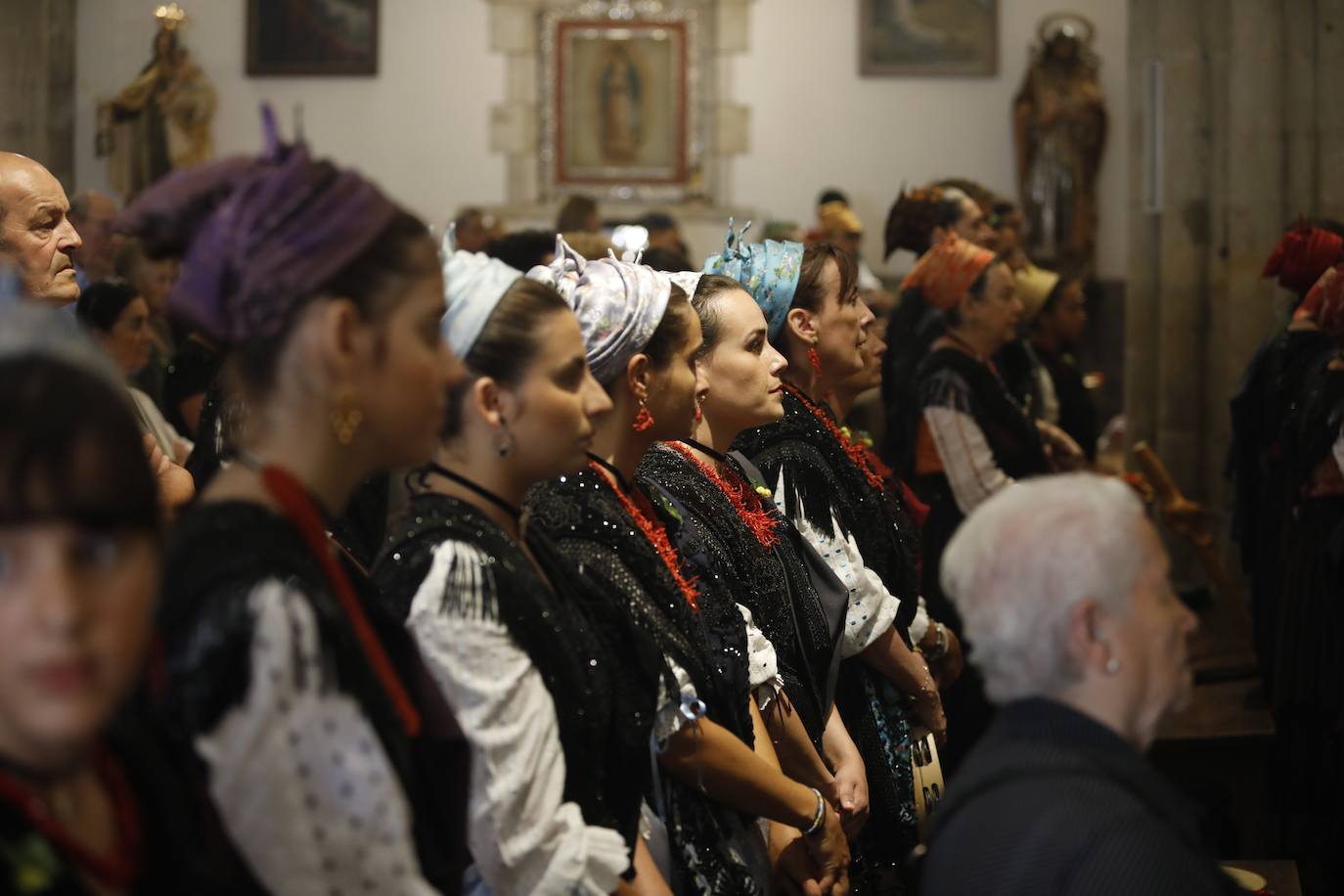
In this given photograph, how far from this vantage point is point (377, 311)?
1691 mm

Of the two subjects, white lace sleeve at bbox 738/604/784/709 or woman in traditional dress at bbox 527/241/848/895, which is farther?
white lace sleeve at bbox 738/604/784/709

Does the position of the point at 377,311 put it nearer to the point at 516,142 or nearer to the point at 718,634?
the point at 718,634

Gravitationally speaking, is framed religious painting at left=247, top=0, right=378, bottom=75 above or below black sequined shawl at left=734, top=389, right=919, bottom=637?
above

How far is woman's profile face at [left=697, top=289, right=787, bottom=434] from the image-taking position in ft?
10.8

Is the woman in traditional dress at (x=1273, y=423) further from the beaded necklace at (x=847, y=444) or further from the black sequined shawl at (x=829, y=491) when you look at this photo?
the black sequined shawl at (x=829, y=491)

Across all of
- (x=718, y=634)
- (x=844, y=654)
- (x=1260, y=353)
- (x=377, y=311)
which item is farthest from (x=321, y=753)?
(x=1260, y=353)

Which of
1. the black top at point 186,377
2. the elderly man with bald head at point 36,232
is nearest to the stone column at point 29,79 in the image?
the black top at point 186,377

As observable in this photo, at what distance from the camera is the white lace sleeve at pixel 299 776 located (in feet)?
4.84

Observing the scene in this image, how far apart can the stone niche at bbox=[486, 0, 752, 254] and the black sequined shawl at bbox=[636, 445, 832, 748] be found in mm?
11363

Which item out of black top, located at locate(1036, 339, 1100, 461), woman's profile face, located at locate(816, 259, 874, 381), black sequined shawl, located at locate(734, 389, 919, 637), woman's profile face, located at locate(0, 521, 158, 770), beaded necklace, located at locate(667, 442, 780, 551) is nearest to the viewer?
woman's profile face, located at locate(0, 521, 158, 770)

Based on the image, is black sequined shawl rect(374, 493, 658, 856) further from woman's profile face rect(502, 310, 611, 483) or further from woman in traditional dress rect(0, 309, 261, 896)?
woman in traditional dress rect(0, 309, 261, 896)

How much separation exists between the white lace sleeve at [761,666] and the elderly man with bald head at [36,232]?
141 centimetres

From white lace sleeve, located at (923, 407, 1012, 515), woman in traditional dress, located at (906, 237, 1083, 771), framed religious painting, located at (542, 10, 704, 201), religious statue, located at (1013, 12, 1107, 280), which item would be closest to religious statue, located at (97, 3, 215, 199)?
framed religious painting, located at (542, 10, 704, 201)

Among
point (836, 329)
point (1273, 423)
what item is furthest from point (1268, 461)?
point (836, 329)
